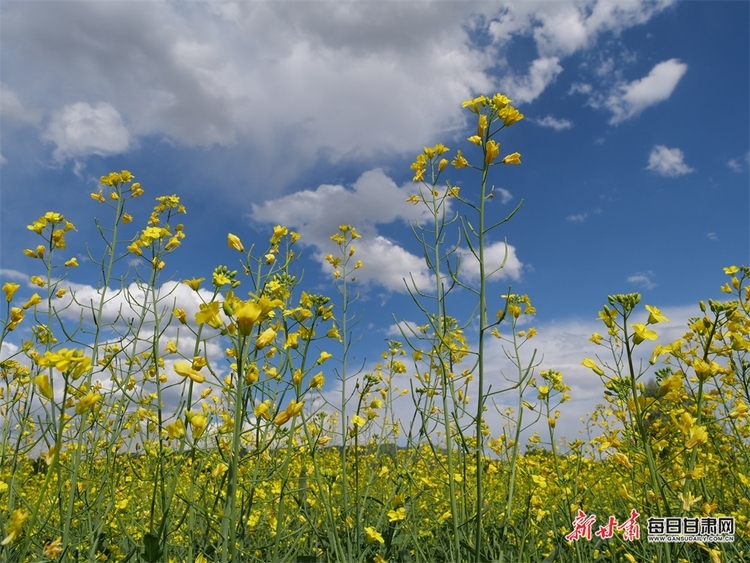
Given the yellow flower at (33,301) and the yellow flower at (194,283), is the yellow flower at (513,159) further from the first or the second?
the yellow flower at (33,301)

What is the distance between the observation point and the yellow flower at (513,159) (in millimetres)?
2115

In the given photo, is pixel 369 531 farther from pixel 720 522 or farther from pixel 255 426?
pixel 720 522

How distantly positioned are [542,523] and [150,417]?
9.99ft

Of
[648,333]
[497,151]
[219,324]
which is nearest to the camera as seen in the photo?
[219,324]

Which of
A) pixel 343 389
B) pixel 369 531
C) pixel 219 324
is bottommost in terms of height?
pixel 369 531

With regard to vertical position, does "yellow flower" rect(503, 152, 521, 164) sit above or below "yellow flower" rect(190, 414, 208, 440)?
above

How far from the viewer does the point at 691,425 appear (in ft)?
6.08

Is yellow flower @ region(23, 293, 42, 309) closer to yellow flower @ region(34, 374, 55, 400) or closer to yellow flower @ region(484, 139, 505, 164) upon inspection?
yellow flower @ region(34, 374, 55, 400)

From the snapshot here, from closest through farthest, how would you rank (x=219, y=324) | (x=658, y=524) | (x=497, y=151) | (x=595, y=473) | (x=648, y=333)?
1. (x=219, y=324)
2. (x=648, y=333)
3. (x=497, y=151)
4. (x=658, y=524)
5. (x=595, y=473)

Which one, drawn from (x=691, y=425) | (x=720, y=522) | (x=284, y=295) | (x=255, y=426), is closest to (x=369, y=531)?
(x=255, y=426)

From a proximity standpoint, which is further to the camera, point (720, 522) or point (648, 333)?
point (720, 522)

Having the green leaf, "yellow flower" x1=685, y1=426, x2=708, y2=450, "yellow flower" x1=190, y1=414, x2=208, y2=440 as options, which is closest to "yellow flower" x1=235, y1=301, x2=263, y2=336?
"yellow flower" x1=190, y1=414, x2=208, y2=440

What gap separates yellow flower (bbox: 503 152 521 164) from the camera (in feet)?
6.94

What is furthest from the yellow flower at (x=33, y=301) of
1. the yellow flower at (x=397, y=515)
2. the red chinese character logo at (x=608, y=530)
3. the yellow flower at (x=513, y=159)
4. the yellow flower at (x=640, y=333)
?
the red chinese character logo at (x=608, y=530)
